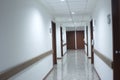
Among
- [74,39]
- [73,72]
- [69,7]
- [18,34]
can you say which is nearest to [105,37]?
[18,34]

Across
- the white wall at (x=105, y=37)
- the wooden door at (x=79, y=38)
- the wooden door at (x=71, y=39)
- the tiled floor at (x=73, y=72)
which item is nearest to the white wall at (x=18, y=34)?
the tiled floor at (x=73, y=72)

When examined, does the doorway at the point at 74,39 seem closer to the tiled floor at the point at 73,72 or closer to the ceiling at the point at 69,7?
the tiled floor at the point at 73,72

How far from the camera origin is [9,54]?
314 centimetres

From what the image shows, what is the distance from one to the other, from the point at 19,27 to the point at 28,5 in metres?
1.01

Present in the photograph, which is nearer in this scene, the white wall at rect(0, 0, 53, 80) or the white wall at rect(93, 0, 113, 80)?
the white wall at rect(0, 0, 53, 80)

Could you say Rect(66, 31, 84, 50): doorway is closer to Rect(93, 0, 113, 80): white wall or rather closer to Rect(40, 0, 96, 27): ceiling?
Rect(40, 0, 96, 27): ceiling

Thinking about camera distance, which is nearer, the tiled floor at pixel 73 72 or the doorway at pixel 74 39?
the tiled floor at pixel 73 72

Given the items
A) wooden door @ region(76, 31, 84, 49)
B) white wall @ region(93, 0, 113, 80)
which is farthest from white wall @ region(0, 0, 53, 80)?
wooden door @ region(76, 31, 84, 49)

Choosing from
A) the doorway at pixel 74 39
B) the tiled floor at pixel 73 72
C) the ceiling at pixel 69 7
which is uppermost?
the ceiling at pixel 69 7
